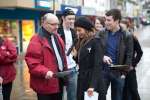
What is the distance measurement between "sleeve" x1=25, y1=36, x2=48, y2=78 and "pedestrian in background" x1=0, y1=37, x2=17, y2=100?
1.33m

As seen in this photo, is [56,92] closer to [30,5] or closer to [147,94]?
[147,94]

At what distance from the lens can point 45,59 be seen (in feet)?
20.8

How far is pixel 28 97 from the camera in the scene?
1162 centimetres

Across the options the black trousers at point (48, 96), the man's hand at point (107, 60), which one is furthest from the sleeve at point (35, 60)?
the man's hand at point (107, 60)

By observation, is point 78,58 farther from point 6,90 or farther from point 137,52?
point 137,52

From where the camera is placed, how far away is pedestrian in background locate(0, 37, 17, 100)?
7.53 m

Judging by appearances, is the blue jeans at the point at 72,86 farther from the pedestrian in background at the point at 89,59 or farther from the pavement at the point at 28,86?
the pavement at the point at 28,86

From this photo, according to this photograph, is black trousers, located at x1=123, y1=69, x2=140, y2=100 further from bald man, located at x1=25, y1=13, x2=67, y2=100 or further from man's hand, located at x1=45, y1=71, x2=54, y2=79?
man's hand, located at x1=45, y1=71, x2=54, y2=79

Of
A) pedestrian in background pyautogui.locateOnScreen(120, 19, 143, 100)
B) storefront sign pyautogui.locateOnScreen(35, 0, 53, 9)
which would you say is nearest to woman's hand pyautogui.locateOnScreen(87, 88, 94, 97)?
pedestrian in background pyautogui.locateOnScreen(120, 19, 143, 100)

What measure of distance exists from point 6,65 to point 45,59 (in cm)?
145

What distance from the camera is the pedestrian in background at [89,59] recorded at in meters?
6.27

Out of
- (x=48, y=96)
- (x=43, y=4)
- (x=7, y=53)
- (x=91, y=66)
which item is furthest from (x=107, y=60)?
(x=43, y=4)

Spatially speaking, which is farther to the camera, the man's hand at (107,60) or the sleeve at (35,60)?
the man's hand at (107,60)

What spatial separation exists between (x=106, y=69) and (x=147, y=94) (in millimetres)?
4521
